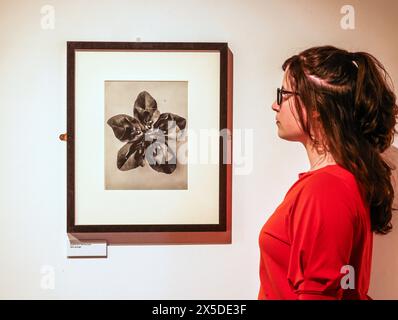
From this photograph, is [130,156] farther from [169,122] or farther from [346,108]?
[346,108]

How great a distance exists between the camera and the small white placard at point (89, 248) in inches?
44.1

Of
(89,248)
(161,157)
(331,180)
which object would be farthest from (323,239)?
(89,248)

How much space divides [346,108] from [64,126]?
2.27ft

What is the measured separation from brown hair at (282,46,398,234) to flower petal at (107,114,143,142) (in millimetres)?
412

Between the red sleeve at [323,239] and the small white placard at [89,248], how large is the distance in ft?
1.72

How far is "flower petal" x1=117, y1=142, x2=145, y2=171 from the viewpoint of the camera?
110 centimetres

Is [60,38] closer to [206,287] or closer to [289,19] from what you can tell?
[289,19]

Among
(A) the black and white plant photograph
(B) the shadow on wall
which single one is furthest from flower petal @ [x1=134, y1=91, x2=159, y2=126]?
(B) the shadow on wall

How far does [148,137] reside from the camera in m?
1.10

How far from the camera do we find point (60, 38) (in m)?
1.10

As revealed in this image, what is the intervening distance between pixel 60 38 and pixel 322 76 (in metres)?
0.67

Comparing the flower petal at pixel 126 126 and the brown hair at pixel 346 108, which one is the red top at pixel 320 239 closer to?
the brown hair at pixel 346 108

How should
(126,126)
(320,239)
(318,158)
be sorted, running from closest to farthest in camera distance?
(320,239)
(318,158)
(126,126)

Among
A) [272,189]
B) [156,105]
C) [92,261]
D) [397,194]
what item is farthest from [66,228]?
[397,194]
